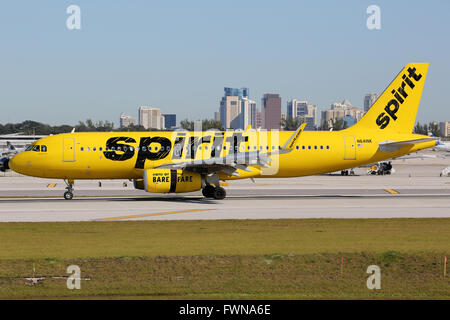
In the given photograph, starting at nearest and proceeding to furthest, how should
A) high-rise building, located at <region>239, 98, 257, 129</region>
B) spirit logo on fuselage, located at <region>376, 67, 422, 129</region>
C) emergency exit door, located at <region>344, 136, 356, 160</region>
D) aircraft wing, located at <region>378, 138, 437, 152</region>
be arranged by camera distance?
1. aircraft wing, located at <region>378, 138, 437, 152</region>
2. emergency exit door, located at <region>344, 136, 356, 160</region>
3. spirit logo on fuselage, located at <region>376, 67, 422, 129</region>
4. high-rise building, located at <region>239, 98, 257, 129</region>

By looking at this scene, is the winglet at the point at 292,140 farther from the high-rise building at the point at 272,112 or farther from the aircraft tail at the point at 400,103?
the high-rise building at the point at 272,112

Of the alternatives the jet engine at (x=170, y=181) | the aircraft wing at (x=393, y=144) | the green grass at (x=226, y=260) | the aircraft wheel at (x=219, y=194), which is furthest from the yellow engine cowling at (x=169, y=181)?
the aircraft wing at (x=393, y=144)

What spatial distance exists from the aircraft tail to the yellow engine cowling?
1370cm

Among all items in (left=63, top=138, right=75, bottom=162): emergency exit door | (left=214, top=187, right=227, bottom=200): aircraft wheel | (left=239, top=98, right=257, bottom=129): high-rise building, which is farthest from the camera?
(left=239, top=98, right=257, bottom=129): high-rise building

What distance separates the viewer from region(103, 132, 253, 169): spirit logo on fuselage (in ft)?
126

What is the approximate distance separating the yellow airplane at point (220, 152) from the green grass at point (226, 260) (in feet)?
38.3

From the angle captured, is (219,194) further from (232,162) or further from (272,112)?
(272,112)

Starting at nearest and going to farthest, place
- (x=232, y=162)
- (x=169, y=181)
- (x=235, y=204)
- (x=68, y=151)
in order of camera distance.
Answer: (x=235, y=204) → (x=169, y=181) → (x=232, y=162) → (x=68, y=151)

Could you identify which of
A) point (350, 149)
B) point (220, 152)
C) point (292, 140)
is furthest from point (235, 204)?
point (350, 149)

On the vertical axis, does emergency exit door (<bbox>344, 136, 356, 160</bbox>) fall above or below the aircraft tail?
below

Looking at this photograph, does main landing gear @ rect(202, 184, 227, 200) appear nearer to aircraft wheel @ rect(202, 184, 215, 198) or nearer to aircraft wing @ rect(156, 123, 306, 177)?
aircraft wheel @ rect(202, 184, 215, 198)

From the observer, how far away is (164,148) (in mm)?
38781

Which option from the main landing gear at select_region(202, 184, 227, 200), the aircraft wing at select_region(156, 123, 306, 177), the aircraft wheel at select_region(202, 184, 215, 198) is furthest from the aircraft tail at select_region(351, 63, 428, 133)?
the aircraft wheel at select_region(202, 184, 215, 198)

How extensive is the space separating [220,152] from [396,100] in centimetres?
1337
